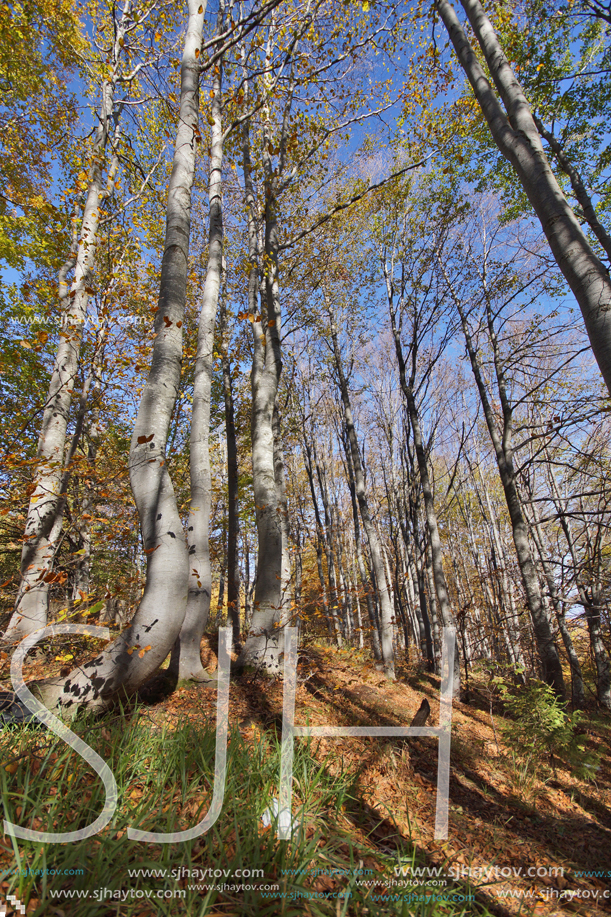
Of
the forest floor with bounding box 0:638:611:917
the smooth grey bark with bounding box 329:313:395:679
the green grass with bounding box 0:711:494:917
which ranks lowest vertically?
the forest floor with bounding box 0:638:611:917

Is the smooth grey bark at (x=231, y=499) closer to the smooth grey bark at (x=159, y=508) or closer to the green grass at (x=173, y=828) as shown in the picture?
the smooth grey bark at (x=159, y=508)

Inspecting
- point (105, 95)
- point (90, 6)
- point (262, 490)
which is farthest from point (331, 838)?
point (90, 6)

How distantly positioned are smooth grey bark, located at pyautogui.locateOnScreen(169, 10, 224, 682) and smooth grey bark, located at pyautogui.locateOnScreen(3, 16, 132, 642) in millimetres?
1487

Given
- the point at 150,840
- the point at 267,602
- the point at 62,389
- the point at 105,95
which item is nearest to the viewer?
the point at 150,840

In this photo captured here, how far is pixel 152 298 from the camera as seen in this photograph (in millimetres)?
9844

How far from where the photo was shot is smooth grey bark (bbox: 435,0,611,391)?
2.26 meters

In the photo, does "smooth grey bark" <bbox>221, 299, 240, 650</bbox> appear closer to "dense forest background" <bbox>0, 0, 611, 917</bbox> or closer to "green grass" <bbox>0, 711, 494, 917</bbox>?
"dense forest background" <bbox>0, 0, 611, 917</bbox>

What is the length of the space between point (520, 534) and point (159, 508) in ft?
19.8

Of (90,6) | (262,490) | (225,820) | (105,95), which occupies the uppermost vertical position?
(90,6)

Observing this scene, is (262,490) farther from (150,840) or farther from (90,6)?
(90,6)

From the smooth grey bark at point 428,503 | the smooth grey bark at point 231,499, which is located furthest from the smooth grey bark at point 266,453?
the smooth grey bark at point 428,503

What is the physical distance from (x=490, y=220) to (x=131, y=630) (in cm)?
1084

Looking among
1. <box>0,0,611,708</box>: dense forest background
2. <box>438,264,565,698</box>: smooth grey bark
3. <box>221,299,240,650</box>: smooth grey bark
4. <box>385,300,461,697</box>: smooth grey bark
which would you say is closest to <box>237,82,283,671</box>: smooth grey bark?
<box>0,0,611,708</box>: dense forest background

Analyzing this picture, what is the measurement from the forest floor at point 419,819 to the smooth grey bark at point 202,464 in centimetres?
38
